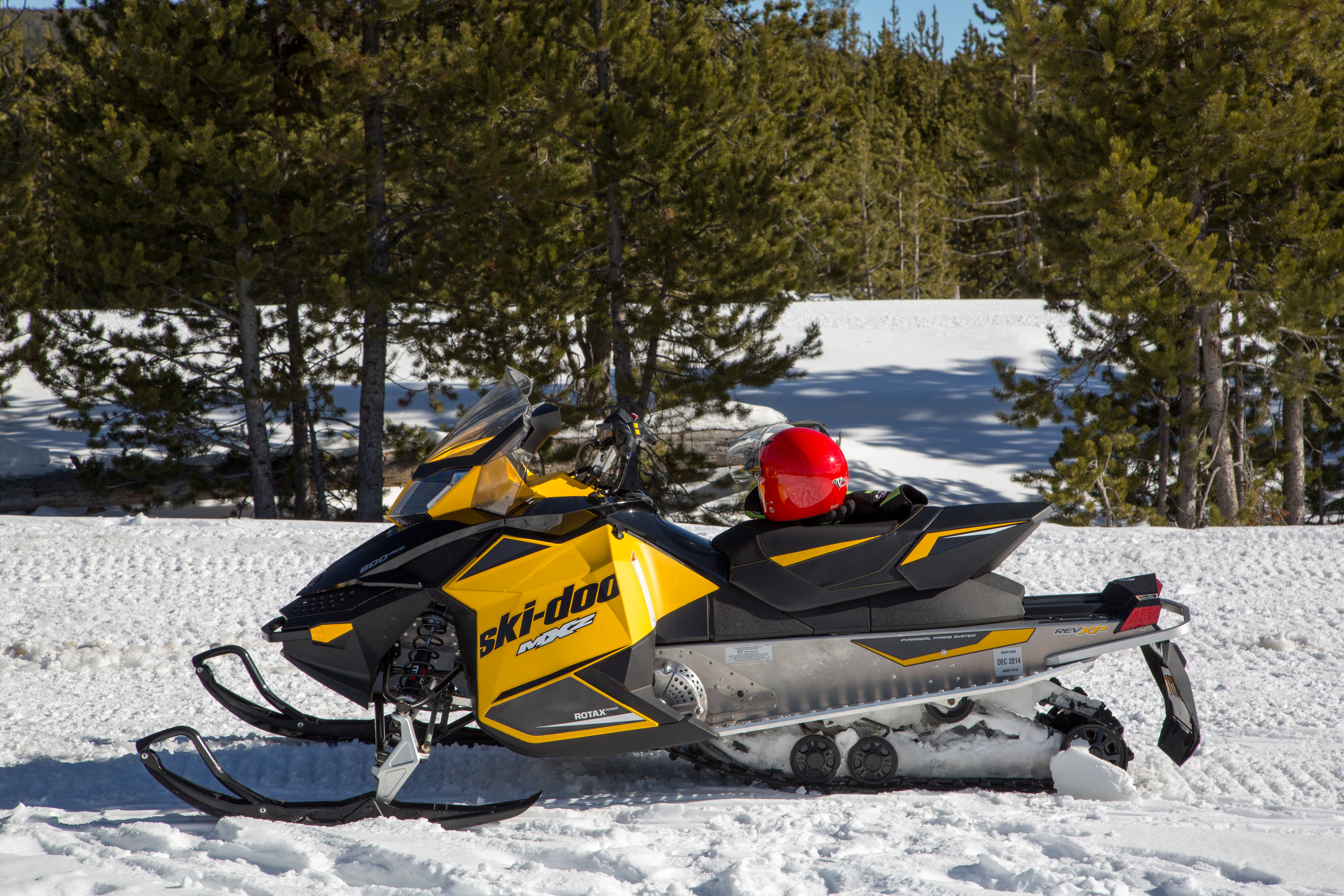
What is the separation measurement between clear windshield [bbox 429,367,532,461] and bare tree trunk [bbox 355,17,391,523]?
19.4 ft

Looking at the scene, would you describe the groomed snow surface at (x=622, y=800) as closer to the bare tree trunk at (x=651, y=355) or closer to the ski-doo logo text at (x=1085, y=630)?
the ski-doo logo text at (x=1085, y=630)

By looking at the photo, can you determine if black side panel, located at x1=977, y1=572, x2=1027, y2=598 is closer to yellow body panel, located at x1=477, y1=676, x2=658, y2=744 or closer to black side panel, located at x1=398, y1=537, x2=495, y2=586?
yellow body panel, located at x1=477, y1=676, x2=658, y2=744

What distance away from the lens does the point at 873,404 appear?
1498cm

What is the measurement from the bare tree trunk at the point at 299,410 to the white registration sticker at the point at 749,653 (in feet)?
24.9

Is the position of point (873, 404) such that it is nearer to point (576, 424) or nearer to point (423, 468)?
point (576, 424)

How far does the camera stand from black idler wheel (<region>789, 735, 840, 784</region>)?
9.35 ft

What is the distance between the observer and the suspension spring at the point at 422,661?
2637mm

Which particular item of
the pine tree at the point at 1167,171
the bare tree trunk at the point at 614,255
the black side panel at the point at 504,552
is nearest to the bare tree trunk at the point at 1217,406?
the pine tree at the point at 1167,171

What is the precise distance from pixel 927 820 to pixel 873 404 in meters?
12.8

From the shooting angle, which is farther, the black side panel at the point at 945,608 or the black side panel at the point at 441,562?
the black side panel at the point at 945,608

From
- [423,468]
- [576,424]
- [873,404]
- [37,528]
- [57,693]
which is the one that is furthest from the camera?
[873,404]

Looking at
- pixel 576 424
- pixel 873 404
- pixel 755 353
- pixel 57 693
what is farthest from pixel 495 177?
pixel 873 404

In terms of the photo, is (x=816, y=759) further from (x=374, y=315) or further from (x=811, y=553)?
(x=374, y=315)

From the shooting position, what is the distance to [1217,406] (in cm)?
871
